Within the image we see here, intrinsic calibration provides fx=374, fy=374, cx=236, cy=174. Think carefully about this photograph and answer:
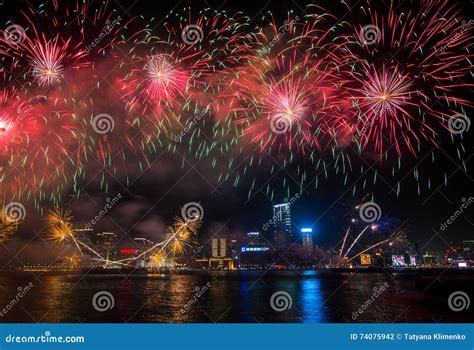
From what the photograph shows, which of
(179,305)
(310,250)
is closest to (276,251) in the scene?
(310,250)

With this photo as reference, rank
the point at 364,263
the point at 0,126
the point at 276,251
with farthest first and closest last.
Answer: the point at 276,251, the point at 364,263, the point at 0,126

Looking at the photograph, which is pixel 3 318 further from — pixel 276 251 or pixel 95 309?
pixel 276 251

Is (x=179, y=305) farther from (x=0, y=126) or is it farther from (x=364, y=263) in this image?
(x=364, y=263)

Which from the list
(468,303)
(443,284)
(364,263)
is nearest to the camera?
(468,303)

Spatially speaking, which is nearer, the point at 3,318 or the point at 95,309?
the point at 3,318

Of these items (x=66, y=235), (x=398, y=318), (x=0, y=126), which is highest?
(x=0, y=126)

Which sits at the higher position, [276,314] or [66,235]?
[66,235]

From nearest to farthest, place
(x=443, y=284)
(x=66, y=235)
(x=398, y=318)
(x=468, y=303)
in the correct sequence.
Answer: (x=398, y=318)
(x=468, y=303)
(x=443, y=284)
(x=66, y=235)

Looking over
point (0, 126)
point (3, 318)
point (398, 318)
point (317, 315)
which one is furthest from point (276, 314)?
point (0, 126)

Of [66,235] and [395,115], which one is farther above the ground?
[395,115]
